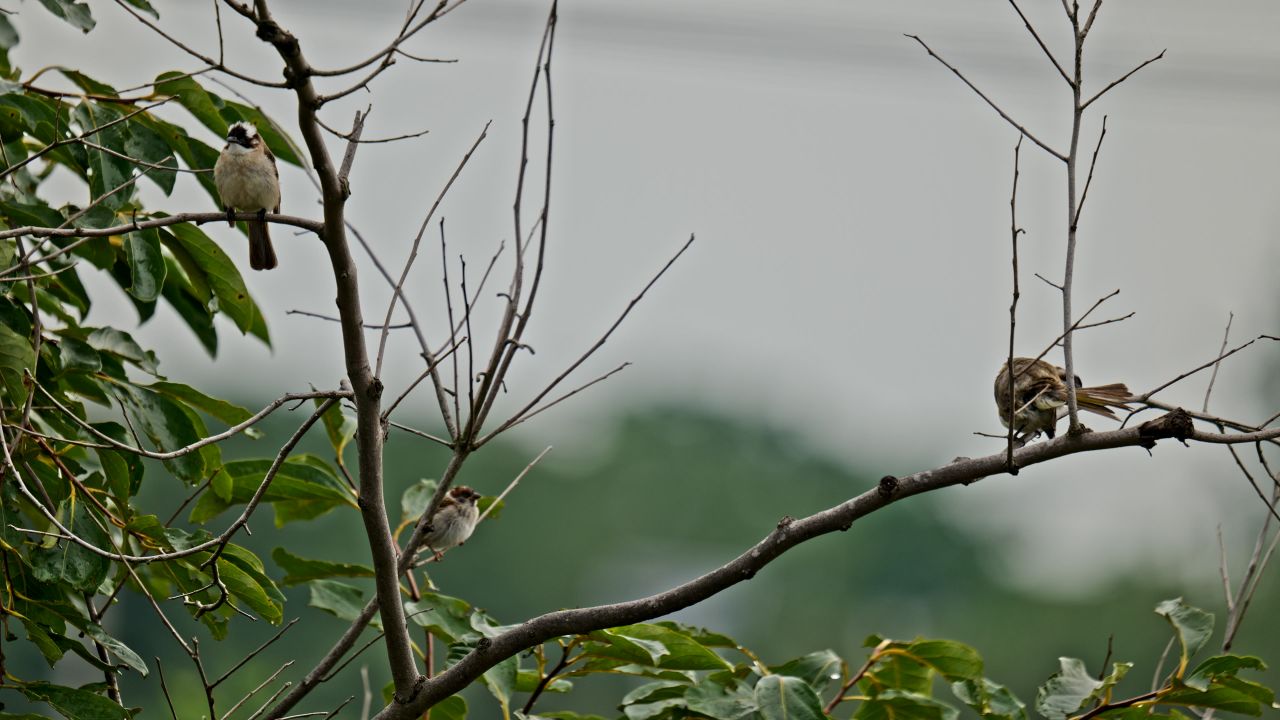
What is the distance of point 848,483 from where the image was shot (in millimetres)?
38281

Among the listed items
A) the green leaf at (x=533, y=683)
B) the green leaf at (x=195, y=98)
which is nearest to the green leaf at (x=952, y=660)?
the green leaf at (x=533, y=683)

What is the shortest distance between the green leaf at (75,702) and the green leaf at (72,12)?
61.5 inches

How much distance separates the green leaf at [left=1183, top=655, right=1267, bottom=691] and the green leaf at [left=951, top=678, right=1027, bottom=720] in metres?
0.41

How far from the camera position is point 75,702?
8.36 ft

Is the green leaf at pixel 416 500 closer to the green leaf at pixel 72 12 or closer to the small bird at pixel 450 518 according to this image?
the small bird at pixel 450 518

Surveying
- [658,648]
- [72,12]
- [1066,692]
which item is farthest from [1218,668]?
[72,12]

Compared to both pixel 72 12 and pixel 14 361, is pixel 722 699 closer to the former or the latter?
pixel 14 361

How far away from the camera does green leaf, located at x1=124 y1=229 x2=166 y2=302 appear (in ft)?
9.70

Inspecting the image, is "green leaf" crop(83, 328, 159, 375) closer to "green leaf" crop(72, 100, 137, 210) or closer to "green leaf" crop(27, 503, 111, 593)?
"green leaf" crop(72, 100, 137, 210)

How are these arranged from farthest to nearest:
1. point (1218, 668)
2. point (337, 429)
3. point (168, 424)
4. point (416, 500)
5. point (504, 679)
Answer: point (416, 500), point (337, 429), point (168, 424), point (504, 679), point (1218, 668)

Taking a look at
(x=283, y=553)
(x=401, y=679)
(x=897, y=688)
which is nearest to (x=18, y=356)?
(x=283, y=553)

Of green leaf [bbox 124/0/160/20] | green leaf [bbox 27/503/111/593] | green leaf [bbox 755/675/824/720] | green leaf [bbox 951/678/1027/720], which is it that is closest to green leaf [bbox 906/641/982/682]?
green leaf [bbox 951/678/1027/720]

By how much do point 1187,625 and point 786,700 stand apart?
96cm

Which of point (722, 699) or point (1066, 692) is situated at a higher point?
point (722, 699)
